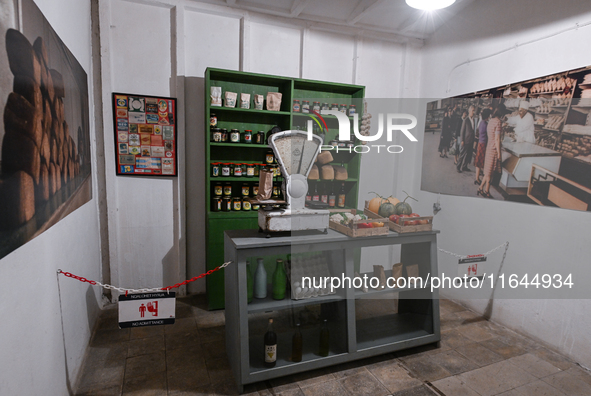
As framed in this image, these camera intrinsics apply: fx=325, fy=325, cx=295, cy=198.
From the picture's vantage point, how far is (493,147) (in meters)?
2.99

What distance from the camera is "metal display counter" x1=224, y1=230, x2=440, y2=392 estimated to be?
1.96 meters

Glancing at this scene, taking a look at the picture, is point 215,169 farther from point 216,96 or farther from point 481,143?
point 481,143

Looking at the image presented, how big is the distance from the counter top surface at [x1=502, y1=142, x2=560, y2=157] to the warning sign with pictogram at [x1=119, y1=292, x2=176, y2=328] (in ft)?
9.44

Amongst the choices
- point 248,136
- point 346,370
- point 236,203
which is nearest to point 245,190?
point 236,203

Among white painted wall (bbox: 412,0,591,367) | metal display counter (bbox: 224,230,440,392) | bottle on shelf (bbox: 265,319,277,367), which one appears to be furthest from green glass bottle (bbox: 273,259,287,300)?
white painted wall (bbox: 412,0,591,367)

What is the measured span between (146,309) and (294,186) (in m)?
1.12

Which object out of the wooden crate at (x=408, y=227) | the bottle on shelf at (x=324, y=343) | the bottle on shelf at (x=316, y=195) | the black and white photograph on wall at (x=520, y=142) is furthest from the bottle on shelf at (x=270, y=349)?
the black and white photograph on wall at (x=520, y=142)

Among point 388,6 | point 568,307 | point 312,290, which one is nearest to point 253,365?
point 312,290

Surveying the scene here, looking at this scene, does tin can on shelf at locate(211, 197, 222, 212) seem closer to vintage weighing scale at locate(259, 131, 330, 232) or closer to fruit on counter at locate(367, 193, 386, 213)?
vintage weighing scale at locate(259, 131, 330, 232)

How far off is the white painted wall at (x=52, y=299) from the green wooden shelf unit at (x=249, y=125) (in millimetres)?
985

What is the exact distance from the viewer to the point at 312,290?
2238mm

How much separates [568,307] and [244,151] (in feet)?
10.0

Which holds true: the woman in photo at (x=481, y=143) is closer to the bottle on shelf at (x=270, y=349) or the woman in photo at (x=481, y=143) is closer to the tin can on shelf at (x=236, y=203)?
the tin can on shelf at (x=236, y=203)

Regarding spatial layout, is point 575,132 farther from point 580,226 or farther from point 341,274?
point 341,274
